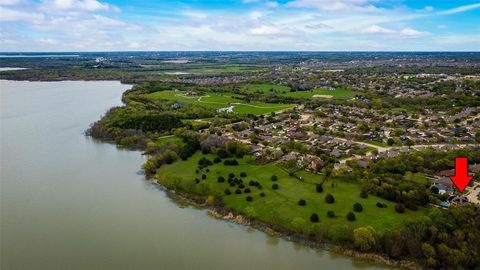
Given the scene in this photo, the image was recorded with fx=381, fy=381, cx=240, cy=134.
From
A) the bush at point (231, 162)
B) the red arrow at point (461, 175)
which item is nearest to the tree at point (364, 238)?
the red arrow at point (461, 175)

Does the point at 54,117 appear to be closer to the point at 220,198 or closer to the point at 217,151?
the point at 217,151

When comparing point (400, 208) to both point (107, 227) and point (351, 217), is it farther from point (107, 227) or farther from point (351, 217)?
point (107, 227)

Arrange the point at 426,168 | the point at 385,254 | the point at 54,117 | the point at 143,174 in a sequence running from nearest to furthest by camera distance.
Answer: the point at 385,254 < the point at 426,168 < the point at 143,174 < the point at 54,117

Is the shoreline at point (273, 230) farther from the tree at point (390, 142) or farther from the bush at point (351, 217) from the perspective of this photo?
the tree at point (390, 142)

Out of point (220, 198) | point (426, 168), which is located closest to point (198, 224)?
point (220, 198)

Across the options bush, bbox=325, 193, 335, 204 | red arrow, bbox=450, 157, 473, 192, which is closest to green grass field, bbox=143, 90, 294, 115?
red arrow, bbox=450, 157, 473, 192

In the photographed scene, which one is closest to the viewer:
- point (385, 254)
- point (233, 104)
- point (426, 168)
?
point (385, 254)
